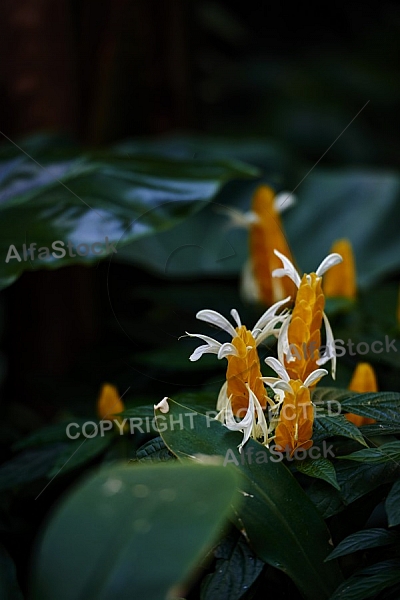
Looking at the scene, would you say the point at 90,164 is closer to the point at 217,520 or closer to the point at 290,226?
the point at 290,226

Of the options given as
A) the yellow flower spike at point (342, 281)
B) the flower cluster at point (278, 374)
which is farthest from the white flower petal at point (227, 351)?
the yellow flower spike at point (342, 281)

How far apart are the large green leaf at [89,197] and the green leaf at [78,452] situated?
0.70 ft

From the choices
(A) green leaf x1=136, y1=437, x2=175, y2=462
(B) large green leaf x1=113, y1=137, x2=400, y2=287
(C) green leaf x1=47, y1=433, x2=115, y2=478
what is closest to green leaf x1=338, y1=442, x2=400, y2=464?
(A) green leaf x1=136, y1=437, x2=175, y2=462

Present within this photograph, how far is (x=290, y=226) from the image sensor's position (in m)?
1.46

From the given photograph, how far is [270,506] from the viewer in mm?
447

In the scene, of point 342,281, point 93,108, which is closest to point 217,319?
point 342,281

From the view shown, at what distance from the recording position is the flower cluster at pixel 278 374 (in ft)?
1.51

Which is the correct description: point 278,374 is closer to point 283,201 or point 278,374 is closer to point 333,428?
point 333,428

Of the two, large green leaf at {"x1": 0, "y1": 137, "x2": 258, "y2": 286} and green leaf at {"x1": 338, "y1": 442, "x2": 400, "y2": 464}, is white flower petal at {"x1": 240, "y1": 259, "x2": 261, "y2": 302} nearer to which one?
large green leaf at {"x1": 0, "y1": 137, "x2": 258, "y2": 286}

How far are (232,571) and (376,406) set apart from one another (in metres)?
0.14

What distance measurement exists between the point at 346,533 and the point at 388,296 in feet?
1.73

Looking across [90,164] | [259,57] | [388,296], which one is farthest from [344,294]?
[259,57]

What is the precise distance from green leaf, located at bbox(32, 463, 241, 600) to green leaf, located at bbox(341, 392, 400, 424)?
0.18 meters

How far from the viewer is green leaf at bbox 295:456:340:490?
43 cm
